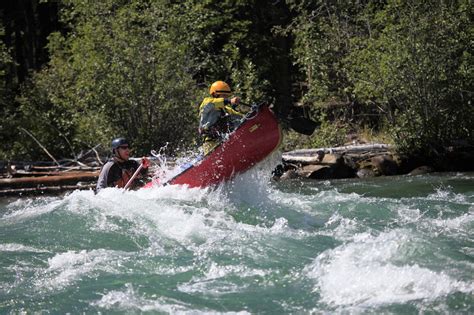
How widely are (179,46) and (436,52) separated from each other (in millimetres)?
6052

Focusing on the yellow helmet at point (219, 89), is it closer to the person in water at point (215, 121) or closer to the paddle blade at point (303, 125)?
the person in water at point (215, 121)

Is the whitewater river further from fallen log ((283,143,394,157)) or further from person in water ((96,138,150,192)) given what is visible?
fallen log ((283,143,394,157))

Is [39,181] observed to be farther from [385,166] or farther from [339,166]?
[385,166]

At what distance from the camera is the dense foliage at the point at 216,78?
650 inches

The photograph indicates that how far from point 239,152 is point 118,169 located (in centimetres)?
179

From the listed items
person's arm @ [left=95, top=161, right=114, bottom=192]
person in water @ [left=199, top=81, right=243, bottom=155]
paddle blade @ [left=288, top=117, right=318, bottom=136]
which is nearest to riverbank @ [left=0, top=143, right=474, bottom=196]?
person in water @ [left=199, top=81, right=243, bottom=155]

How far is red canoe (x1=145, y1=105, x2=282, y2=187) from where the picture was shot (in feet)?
34.7

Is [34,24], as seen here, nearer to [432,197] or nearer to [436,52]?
[436,52]

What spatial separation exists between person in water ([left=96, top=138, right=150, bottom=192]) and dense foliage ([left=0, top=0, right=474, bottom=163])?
6791mm

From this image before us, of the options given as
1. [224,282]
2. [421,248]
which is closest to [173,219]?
[224,282]

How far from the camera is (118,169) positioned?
1081cm

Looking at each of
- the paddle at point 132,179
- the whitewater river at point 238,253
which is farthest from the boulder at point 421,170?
the paddle at point 132,179

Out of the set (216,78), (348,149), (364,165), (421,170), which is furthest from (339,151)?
(216,78)

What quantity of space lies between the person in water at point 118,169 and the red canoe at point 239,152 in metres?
0.41
